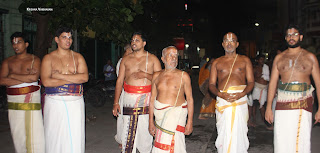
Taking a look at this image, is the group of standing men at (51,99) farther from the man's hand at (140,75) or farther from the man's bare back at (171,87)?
the man's bare back at (171,87)

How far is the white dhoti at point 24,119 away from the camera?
5293mm

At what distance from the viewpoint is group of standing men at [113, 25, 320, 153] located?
15.7 feet

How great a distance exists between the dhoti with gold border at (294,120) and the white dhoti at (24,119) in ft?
12.0

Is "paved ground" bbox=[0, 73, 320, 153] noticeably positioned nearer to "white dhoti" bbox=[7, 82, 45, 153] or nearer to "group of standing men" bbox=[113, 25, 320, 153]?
"group of standing men" bbox=[113, 25, 320, 153]

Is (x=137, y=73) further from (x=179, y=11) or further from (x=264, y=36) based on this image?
(x=264, y=36)

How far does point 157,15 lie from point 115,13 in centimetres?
1648

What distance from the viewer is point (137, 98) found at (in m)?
5.69

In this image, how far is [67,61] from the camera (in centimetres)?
489

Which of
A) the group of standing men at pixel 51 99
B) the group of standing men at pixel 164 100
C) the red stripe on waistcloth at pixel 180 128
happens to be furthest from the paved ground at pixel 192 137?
the red stripe on waistcloth at pixel 180 128

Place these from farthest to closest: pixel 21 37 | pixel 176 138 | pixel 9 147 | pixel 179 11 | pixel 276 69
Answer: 1. pixel 179 11
2. pixel 9 147
3. pixel 21 37
4. pixel 276 69
5. pixel 176 138

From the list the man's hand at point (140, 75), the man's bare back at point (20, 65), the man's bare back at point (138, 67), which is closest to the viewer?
the man's bare back at point (20, 65)

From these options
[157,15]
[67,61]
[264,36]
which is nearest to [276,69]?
[67,61]

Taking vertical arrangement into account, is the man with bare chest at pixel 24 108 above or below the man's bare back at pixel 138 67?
below

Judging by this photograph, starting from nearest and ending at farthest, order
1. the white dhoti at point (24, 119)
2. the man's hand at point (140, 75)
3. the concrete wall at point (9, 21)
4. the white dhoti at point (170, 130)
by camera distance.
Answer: the white dhoti at point (170, 130) < the white dhoti at point (24, 119) < the man's hand at point (140, 75) < the concrete wall at point (9, 21)
